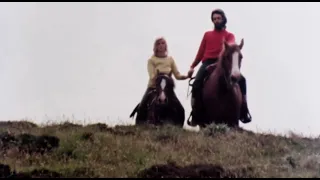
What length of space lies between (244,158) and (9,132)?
515cm

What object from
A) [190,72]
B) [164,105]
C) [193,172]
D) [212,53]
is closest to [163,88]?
[164,105]

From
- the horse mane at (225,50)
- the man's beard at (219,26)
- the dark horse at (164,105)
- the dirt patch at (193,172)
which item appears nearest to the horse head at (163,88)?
the dark horse at (164,105)

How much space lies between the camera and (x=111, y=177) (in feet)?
36.8

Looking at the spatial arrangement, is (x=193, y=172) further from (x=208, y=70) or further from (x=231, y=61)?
(x=208, y=70)

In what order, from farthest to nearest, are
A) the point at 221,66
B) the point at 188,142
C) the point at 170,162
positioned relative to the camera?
the point at 221,66
the point at 188,142
the point at 170,162

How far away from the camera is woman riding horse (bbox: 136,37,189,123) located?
19.1 m

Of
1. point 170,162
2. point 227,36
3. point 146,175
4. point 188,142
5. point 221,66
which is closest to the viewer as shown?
point 146,175

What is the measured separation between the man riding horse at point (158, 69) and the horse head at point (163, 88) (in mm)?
277

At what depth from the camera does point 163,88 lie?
Answer: 18.6 m

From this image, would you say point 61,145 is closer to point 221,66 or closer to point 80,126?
point 80,126

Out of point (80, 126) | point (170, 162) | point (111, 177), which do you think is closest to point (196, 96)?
point (80, 126)

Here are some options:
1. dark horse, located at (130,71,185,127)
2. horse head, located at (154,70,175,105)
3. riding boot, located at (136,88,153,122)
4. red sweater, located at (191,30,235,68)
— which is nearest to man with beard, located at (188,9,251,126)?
red sweater, located at (191,30,235,68)

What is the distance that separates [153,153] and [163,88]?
16.0 feet

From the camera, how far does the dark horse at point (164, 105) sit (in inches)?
731
